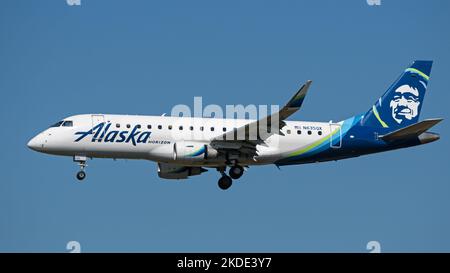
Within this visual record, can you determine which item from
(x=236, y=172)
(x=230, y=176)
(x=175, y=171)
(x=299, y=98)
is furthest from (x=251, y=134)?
(x=175, y=171)

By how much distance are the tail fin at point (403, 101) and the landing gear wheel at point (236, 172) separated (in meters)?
9.09

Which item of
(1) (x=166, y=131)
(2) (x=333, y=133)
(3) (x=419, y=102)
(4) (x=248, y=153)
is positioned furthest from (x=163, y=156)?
(3) (x=419, y=102)

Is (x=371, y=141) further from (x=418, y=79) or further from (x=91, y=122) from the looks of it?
(x=91, y=122)

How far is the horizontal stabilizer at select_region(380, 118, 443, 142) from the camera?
57.2 meters

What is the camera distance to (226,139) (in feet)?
190

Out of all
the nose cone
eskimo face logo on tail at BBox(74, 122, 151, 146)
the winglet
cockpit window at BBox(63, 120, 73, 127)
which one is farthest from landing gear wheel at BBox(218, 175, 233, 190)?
the nose cone

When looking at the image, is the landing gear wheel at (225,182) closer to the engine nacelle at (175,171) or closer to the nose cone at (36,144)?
the engine nacelle at (175,171)

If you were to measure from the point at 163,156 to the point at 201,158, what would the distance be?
235 centimetres

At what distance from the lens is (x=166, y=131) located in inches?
2299

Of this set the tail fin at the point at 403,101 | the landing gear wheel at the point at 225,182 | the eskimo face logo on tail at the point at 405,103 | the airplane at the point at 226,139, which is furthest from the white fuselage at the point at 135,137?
the eskimo face logo on tail at the point at 405,103

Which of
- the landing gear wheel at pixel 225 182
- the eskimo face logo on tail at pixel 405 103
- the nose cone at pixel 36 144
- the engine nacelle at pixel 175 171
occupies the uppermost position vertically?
the eskimo face logo on tail at pixel 405 103

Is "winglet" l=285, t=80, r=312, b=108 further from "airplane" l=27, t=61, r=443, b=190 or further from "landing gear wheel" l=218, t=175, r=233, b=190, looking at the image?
"landing gear wheel" l=218, t=175, r=233, b=190

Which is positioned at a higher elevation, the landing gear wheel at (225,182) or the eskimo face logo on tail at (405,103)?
the eskimo face logo on tail at (405,103)

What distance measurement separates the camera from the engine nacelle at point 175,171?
62.5 meters
